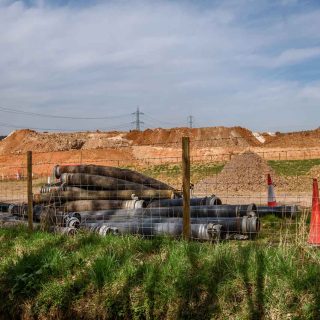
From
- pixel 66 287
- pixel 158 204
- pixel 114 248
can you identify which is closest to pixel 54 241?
pixel 114 248

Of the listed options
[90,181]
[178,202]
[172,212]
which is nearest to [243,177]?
[178,202]

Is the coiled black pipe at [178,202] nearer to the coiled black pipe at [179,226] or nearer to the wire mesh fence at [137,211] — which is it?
the wire mesh fence at [137,211]

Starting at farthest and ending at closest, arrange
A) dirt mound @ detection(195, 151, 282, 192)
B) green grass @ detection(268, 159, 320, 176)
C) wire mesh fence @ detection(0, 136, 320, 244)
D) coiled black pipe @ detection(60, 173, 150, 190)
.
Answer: green grass @ detection(268, 159, 320, 176) → dirt mound @ detection(195, 151, 282, 192) → coiled black pipe @ detection(60, 173, 150, 190) → wire mesh fence @ detection(0, 136, 320, 244)

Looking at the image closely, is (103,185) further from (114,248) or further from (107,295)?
(107,295)

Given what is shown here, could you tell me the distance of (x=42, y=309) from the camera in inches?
225

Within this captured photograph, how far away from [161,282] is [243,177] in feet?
52.1

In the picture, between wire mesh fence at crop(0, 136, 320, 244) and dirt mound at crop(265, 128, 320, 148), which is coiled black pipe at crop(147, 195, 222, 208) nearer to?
wire mesh fence at crop(0, 136, 320, 244)

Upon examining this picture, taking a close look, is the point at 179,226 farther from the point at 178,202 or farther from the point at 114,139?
the point at 114,139

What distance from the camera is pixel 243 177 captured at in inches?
825

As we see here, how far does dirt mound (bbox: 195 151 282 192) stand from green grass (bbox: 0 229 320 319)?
13.4 meters

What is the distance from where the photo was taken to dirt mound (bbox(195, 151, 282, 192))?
20203 mm

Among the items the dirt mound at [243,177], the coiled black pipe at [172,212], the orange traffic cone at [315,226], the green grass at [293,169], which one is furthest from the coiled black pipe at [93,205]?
the green grass at [293,169]

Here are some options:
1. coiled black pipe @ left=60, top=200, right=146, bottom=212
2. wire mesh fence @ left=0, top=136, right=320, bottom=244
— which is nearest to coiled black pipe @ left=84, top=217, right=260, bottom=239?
wire mesh fence @ left=0, top=136, right=320, bottom=244

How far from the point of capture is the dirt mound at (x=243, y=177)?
66.3ft
